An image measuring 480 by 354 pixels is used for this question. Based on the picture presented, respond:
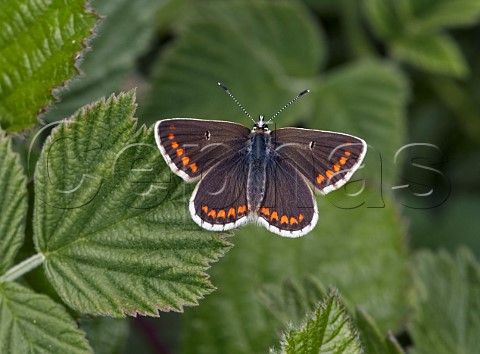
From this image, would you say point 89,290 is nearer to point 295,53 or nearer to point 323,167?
point 323,167

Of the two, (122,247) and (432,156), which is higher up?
(432,156)


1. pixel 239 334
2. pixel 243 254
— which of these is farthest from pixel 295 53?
pixel 239 334

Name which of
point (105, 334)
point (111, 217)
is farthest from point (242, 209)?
point (105, 334)

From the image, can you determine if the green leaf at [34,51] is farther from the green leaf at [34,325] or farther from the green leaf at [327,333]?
the green leaf at [327,333]

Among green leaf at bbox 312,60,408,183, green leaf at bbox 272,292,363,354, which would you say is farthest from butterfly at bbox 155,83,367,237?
green leaf at bbox 312,60,408,183

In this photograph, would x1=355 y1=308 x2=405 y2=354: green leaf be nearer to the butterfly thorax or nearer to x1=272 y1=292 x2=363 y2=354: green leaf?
x1=272 y1=292 x2=363 y2=354: green leaf

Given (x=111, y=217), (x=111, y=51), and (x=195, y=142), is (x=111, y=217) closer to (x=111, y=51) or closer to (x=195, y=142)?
(x=195, y=142)

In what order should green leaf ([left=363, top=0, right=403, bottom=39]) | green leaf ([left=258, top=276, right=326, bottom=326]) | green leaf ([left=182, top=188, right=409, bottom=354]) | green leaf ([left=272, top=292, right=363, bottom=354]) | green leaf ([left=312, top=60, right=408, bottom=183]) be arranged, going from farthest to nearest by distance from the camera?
green leaf ([left=363, top=0, right=403, bottom=39])
green leaf ([left=312, top=60, right=408, bottom=183])
green leaf ([left=182, top=188, right=409, bottom=354])
green leaf ([left=258, top=276, right=326, bottom=326])
green leaf ([left=272, top=292, right=363, bottom=354])
